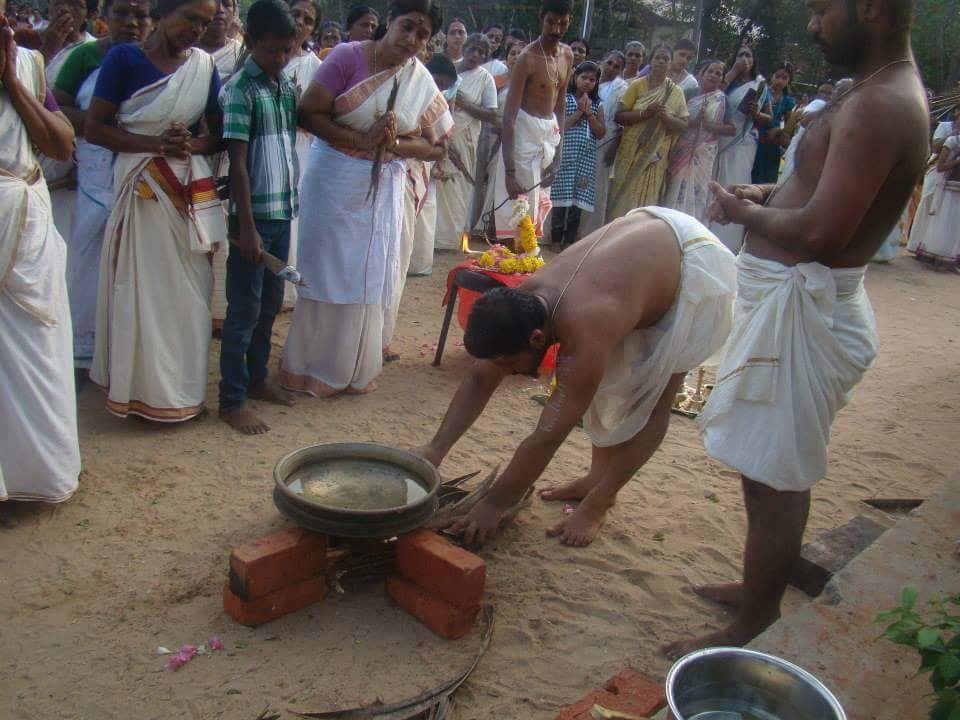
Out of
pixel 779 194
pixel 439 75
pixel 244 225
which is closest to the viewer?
pixel 779 194

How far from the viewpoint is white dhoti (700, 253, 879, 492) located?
7.47 ft

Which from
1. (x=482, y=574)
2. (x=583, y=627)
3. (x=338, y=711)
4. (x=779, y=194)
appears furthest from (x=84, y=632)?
(x=779, y=194)

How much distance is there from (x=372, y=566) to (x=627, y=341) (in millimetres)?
1277

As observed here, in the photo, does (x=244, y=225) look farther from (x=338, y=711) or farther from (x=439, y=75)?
(x=439, y=75)

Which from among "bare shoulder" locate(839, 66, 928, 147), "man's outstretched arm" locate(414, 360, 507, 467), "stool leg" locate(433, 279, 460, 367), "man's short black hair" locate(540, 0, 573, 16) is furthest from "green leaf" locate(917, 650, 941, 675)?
"man's short black hair" locate(540, 0, 573, 16)

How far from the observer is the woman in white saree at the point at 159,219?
3.45 meters

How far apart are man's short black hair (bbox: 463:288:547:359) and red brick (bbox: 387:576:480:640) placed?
805mm

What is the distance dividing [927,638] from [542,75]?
18.8ft

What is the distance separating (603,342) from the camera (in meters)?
2.62

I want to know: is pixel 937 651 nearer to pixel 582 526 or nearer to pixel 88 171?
pixel 582 526

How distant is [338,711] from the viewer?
2176 mm

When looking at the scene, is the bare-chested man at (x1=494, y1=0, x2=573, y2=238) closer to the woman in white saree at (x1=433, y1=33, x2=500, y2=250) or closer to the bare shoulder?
the woman in white saree at (x1=433, y1=33, x2=500, y2=250)

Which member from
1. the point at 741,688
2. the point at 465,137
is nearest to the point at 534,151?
the point at 465,137

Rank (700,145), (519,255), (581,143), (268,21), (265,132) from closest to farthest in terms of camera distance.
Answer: (268,21) < (265,132) < (519,255) < (700,145) < (581,143)
